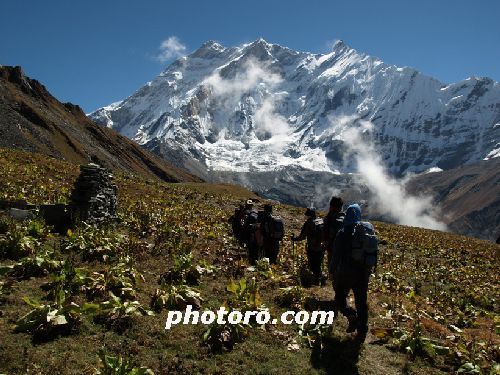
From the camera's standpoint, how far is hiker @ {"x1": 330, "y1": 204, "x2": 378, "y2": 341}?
10547 millimetres

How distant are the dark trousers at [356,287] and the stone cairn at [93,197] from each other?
11427 millimetres

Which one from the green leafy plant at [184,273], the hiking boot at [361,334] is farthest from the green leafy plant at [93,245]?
the hiking boot at [361,334]

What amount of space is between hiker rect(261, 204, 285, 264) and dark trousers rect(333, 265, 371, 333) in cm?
689

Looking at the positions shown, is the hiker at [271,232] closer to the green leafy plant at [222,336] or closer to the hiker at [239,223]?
the hiker at [239,223]

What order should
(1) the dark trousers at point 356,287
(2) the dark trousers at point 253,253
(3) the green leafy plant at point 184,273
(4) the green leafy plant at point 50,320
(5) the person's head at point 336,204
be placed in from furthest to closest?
(2) the dark trousers at point 253,253 < (3) the green leafy plant at point 184,273 < (5) the person's head at point 336,204 < (1) the dark trousers at point 356,287 < (4) the green leafy plant at point 50,320

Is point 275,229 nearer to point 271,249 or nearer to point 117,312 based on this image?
point 271,249

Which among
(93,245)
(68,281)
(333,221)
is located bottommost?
(68,281)

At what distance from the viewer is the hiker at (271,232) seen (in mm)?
18078

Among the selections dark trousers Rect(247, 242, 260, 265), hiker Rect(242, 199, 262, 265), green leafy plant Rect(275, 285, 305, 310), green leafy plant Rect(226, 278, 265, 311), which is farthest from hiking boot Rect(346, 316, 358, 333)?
dark trousers Rect(247, 242, 260, 265)

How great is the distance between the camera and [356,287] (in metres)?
10.9

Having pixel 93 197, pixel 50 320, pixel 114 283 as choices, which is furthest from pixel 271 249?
pixel 50 320

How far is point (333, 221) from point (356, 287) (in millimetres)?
3658

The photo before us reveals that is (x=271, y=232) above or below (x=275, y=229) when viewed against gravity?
below

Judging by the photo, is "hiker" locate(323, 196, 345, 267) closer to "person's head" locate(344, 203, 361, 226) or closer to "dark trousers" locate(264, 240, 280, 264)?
"person's head" locate(344, 203, 361, 226)
